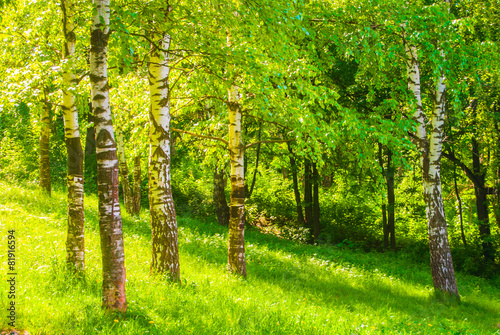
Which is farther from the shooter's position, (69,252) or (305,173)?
(305,173)

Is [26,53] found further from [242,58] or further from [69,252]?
[242,58]

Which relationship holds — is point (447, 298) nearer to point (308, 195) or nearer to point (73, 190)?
point (308, 195)

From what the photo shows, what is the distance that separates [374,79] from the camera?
33.7 feet

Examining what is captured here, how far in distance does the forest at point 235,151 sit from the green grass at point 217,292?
53 mm

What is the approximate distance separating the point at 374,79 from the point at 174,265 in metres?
7.35

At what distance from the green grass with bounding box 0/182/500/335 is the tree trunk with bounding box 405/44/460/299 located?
716mm

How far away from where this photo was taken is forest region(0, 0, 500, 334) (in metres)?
5.23

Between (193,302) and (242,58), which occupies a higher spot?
(242,58)

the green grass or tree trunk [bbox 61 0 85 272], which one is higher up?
tree trunk [bbox 61 0 85 272]

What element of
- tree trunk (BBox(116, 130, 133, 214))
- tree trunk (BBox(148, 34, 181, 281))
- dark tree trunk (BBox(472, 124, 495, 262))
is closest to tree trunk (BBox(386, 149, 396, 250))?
dark tree trunk (BBox(472, 124, 495, 262))

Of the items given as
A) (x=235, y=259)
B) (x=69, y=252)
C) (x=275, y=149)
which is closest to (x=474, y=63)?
(x=275, y=149)

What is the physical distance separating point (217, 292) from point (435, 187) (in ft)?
22.9

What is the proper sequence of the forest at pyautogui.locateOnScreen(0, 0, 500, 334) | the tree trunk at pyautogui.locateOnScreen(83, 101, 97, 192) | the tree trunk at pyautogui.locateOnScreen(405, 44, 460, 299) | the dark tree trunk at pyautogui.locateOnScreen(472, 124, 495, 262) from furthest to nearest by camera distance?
the tree trunk at pyautogui.locateOnScreen(83, 101, 97, 192) < the dark tree trunk at pyautogui.locateOnScreen(472, 124, 495, 262) < the tree trunk at pyautogui.locateOnScreen(405, 44, 460, 299) < the forest at pyautogui.locateOnScreen(0, 0, 500, 334)

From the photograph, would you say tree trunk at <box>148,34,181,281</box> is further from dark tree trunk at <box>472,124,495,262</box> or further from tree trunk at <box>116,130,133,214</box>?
dark tree trunk at <box>472,124,495,262</box>
